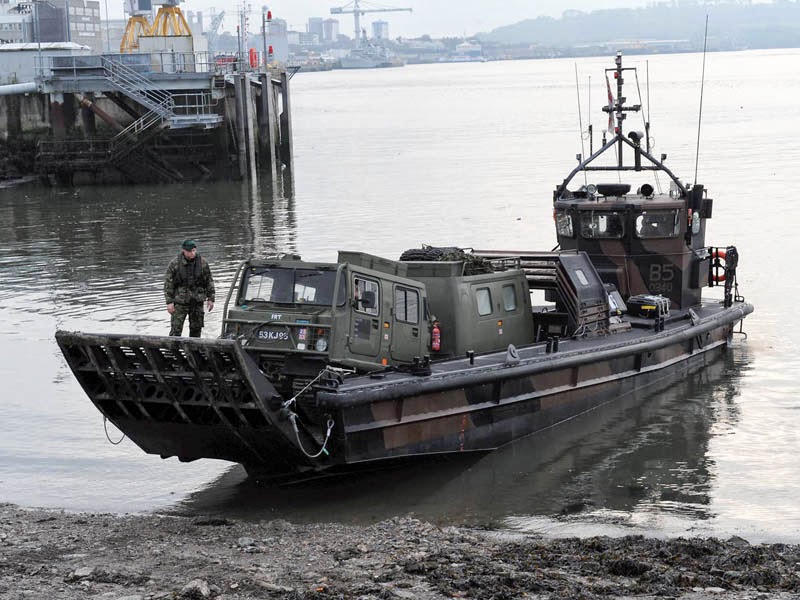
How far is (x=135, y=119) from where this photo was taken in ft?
135

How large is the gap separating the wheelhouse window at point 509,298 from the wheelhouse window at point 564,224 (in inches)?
115

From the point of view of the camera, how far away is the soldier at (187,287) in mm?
12969

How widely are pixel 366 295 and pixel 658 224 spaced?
6.18 metres

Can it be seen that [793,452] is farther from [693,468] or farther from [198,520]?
[198,520]

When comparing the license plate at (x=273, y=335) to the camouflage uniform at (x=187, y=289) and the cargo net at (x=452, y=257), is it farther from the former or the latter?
the cargo net at (x=452, y=257)

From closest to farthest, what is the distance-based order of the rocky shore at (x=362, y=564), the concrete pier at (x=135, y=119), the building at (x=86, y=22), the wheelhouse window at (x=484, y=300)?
the rocky shore at (x=362, y=564), the wheelhouse window at (x=484, y=300), the concrete pier at (x=135, y=119), the building at (x=86, y=22)

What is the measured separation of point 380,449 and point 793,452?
16.3ft

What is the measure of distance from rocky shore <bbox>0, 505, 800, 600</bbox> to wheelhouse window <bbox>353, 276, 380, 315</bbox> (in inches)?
86.7

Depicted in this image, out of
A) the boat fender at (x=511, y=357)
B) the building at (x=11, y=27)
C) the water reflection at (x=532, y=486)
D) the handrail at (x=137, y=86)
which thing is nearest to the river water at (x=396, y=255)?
the water reflection at (x=532, y=486)

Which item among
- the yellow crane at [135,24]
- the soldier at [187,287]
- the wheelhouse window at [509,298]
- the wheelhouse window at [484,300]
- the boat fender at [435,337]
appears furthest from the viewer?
the yellow crane at [135,24]

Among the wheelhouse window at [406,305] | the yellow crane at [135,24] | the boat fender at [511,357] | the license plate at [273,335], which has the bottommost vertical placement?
the boat fender at [511,357]

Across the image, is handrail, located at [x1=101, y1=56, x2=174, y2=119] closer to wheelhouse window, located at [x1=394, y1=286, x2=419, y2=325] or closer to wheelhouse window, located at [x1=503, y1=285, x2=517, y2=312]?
wheelhouse window, located at [x1=503, y1=285, x2=517, y2=312]

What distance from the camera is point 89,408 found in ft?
51.5

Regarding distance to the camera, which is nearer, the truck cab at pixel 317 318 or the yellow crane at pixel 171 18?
the truck cab at pixel 317 318
